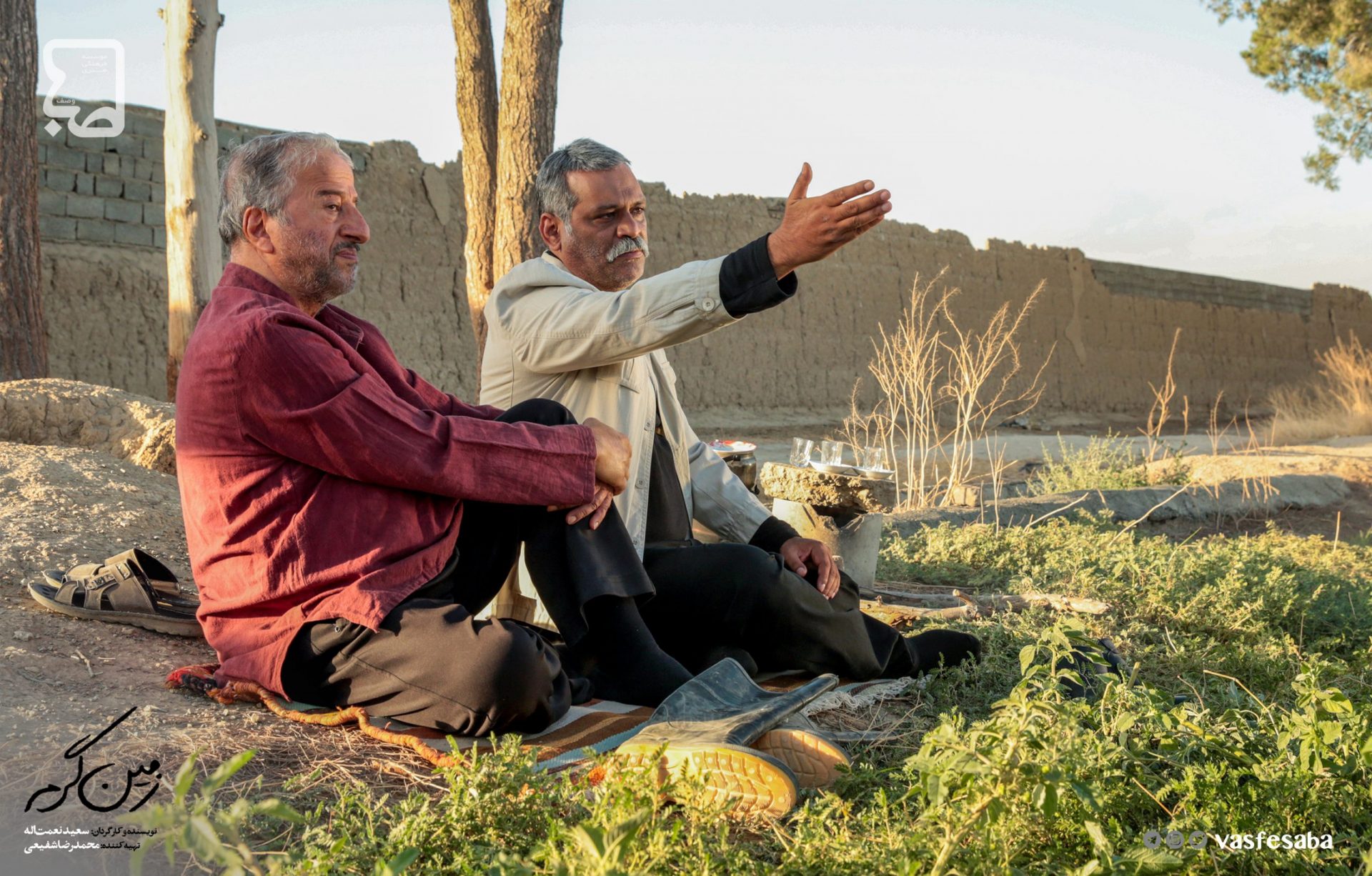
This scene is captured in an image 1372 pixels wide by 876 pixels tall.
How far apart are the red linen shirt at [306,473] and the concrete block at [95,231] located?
815 cm

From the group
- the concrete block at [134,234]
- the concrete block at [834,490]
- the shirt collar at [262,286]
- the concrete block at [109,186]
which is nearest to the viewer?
the shirt collar at [262,286]

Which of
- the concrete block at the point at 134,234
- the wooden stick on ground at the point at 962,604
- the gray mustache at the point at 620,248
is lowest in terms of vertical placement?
the wooden stick on ground at the point at 962,604

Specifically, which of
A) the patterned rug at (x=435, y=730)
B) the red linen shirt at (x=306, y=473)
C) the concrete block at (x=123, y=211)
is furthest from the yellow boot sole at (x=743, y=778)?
the concrete block at (x=123, y=211)

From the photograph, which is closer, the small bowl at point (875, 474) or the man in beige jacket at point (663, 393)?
the man in beige jacket at point (663, 393)

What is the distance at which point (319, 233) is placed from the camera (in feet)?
8.00

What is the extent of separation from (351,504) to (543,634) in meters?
0.71

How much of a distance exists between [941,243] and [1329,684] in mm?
13970

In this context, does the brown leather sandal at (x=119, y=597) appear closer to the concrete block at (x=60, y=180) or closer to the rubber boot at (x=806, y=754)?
the rubber boot at (x=806, y=754)

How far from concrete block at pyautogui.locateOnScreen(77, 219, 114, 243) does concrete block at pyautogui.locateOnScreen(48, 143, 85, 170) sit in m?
0.43

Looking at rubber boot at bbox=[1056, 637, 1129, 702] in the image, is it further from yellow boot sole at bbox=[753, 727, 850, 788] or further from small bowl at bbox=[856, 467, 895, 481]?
small bowl at bbox=[856, 467, 895, 481]

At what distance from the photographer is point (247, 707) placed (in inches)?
95.2

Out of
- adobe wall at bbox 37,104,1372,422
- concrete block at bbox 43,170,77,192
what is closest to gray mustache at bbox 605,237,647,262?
adobe wall at bbox 37,104,1372,422

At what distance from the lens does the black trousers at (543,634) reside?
87.5 inches

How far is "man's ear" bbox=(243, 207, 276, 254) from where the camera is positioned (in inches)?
95.4
